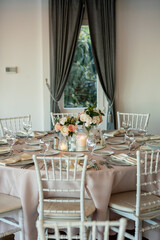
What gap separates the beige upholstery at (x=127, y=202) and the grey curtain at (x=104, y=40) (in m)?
2.70

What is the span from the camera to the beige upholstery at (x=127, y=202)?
2.52m

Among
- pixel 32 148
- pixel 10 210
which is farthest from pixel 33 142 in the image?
pixel 10 210

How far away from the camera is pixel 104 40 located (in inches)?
204

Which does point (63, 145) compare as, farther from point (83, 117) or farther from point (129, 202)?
point (129, 202)

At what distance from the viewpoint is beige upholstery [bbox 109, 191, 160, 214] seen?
2.52 metres

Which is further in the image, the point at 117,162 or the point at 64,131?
the point at 64,131

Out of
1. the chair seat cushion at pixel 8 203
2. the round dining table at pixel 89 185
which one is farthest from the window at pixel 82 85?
the chair seat cushion at pixel 8 203

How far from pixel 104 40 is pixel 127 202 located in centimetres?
331

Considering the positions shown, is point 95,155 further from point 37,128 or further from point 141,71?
point 141,71

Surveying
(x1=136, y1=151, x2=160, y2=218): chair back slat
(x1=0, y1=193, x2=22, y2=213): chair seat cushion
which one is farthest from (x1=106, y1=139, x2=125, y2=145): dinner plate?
(x1=0, y1=193, x2=22, y2=213): chair seat cushion

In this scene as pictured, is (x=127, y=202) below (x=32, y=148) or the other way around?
below

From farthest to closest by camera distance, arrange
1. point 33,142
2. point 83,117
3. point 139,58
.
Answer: point 139,58
point 33,142
point 83,117

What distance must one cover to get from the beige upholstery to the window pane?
2906mm

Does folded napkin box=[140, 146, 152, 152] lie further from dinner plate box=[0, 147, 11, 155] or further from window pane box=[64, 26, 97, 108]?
window pane box=[64, 26, 97, 108]
